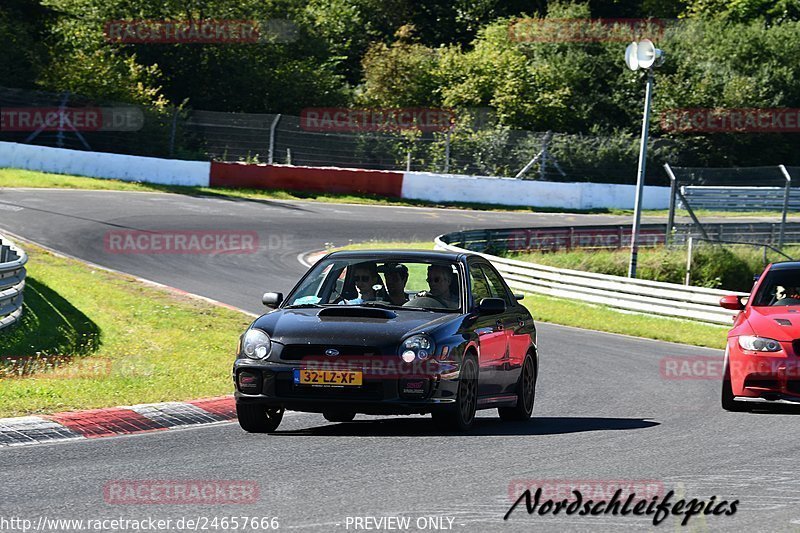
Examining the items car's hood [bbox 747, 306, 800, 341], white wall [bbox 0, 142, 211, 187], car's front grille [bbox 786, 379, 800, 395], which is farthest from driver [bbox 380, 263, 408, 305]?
white wall [bbox 0, 142, 211, 187]

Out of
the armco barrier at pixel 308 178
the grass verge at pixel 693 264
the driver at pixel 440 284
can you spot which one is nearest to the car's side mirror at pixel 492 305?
the driver at pixel 440 284

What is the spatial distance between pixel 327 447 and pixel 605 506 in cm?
264

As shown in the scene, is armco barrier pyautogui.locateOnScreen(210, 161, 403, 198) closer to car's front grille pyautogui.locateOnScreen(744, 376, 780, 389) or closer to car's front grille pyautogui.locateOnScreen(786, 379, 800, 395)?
car's front grille pyautogui.locateOnScreen(744, 376, 780, 389)

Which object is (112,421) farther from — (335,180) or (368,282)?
(335,180)

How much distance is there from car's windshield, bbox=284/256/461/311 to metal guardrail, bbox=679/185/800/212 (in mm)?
20355

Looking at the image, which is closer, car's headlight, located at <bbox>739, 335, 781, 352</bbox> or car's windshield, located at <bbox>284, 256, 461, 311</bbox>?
car's windshield, located at <bbox>284, 256, 461, 311</bbox>

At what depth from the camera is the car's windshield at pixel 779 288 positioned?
13.0 meters

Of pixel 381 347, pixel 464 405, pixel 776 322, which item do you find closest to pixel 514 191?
pixel 776 322

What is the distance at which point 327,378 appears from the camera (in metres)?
9.59

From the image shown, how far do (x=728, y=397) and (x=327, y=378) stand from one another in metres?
4.70

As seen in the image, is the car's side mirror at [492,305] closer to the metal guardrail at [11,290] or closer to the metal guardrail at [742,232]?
the metal guardrail at [11,290]

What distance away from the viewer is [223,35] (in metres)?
51.1

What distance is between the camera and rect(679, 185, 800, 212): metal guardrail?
101 feet

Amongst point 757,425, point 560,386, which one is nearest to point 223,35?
point 560,386
